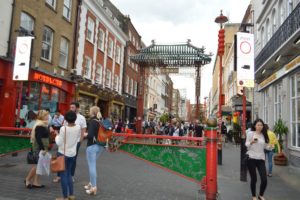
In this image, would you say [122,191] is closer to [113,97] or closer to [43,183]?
[43,183]

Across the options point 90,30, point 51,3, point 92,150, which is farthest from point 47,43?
point 92,150

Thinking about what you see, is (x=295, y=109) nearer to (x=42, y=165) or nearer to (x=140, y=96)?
(x=42, y=165)

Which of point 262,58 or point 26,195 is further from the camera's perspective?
point 262,58

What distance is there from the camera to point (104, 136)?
6371mm

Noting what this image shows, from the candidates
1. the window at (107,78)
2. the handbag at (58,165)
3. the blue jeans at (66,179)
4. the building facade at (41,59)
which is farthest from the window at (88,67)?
the handbag at (58,165)

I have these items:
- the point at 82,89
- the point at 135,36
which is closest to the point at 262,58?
the point at 82,89

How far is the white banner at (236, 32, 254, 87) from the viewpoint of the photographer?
8.31 m

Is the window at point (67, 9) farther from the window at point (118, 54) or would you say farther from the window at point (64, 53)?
the window at point (118, 54)

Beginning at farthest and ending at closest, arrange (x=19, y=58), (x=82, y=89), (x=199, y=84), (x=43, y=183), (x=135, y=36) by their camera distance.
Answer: (x=135, y=36), (x=82, y=89), (x=199, y=84), (x=19, y=58), (x=43, y=183)

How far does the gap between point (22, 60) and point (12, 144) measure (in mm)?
4401

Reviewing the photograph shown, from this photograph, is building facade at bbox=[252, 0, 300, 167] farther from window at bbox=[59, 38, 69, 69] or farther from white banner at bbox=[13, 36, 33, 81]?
window at bbox=[59, 38, 69, 69]

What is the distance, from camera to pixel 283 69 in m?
12.5

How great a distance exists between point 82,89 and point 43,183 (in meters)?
14.9

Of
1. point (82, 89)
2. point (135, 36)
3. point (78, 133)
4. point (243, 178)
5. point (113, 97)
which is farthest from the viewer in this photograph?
point (135, 36)
